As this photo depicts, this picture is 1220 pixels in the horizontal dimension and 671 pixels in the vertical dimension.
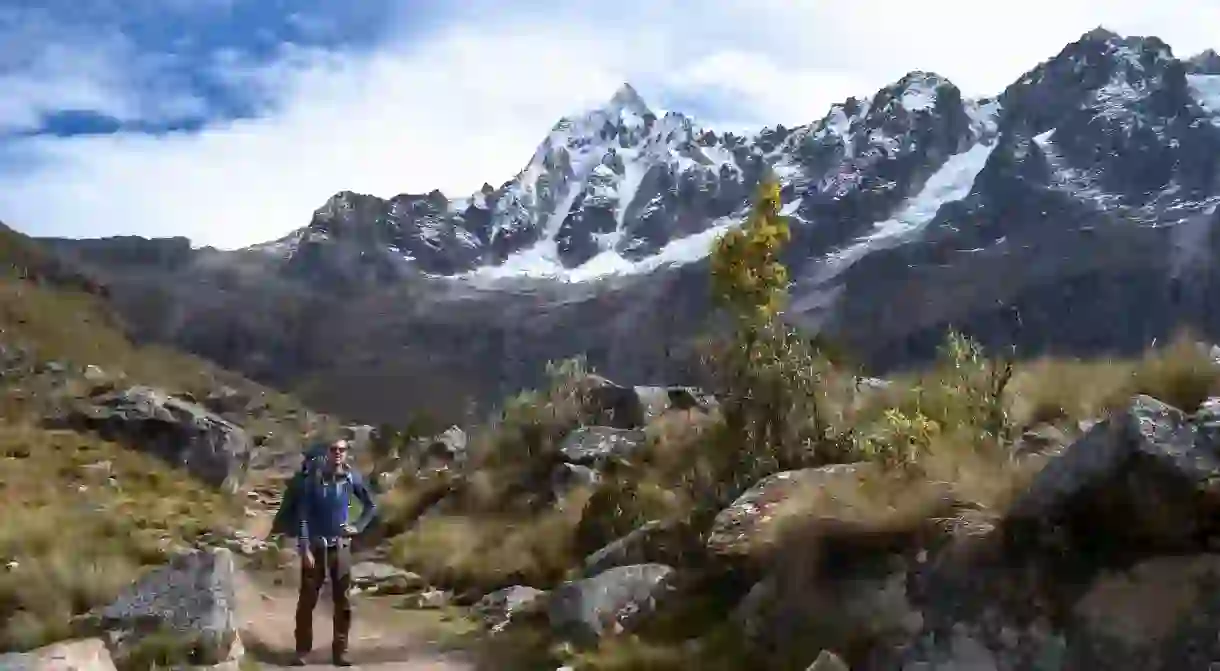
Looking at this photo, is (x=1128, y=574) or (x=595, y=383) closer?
(x=1128, y=574)

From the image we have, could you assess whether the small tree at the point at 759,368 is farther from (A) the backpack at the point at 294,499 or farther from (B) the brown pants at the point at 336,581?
(A) the backpack at the point at 294,499

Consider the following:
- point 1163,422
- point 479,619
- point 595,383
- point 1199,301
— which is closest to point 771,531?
point 1163,422

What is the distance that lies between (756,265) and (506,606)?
20.2 ft

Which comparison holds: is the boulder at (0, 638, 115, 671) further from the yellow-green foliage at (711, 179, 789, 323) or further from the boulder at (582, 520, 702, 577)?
the yellow-green foliage at (711, 179, 789, 323)

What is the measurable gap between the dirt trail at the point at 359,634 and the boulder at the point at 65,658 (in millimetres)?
2079

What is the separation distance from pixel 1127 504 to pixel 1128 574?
0.47 meters

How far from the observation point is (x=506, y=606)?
614 inches

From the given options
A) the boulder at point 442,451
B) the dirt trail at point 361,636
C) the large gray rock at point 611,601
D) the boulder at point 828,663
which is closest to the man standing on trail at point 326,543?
the dirt trail at point 361,636

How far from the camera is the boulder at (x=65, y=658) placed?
8117mm

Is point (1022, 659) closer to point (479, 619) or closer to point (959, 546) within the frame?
point (959, 546)

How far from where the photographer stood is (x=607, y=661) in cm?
977

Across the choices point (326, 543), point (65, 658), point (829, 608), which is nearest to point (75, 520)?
point (326, 543)

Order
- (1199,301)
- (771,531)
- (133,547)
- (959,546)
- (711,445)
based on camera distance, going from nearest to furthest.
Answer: (959,546) → (771,531) → (711,445) → (133,547) → (1199,301)

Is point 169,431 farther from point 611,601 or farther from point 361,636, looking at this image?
point 611,601
